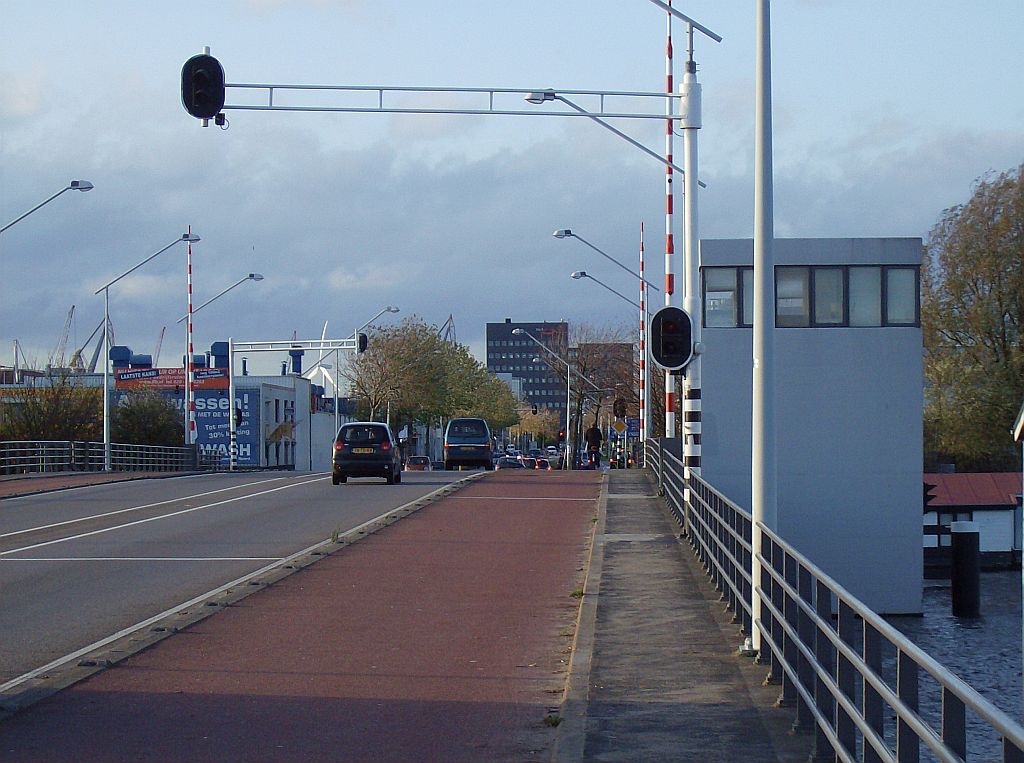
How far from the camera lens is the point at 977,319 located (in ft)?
177

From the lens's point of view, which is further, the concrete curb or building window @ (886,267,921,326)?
building window @ (886,267,921,326)

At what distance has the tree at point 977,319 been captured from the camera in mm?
53875

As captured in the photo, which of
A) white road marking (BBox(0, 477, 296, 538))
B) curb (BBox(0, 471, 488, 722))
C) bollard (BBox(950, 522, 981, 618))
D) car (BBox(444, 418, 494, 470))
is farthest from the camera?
car (BBox(444, 418, 494, 470))

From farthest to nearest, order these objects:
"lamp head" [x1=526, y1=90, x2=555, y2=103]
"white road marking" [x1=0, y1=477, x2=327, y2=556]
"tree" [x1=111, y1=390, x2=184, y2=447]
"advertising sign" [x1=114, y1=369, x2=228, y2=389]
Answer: "advertising sign" [x1=114, y1=369, x2=228, y2=389], "tree" [x1=111, y1=390, x2=184, y2=447], "lamp head" [x1=526, y1=90, x2=555, y2=103], "white road marking" [x1=0, y1=477, x2=327, y2=556]

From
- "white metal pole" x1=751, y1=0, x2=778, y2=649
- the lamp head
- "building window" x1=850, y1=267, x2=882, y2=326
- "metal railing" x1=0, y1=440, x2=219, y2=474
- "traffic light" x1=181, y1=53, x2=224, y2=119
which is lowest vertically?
"metal railing" x1=0, y1=440, x2=219, y2=474

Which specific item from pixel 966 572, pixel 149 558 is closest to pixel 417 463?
pixel 966 572

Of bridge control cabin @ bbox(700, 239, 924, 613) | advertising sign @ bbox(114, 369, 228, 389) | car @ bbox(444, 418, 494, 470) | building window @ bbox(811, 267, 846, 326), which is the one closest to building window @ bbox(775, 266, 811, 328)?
bridge control cabin @ bbox(700, 239, 924, 613)

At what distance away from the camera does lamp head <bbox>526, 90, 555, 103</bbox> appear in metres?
20.3

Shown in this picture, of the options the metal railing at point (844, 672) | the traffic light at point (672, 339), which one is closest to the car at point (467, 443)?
the traffic light at point (672, 339)

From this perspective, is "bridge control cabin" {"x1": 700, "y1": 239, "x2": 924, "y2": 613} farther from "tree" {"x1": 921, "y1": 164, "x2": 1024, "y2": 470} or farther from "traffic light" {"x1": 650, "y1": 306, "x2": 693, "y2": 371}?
"tree" {"x1": 921, "y1": 164, "x2": 1024, "y2": 470}

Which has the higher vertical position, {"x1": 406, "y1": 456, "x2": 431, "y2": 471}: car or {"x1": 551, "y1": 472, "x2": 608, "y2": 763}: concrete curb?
{"x1": 551, "y1": 472, "x2": 608, "y2": 763}: concrete curb

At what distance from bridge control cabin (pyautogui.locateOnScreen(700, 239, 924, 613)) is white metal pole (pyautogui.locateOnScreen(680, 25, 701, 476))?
941cm

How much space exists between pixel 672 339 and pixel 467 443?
122 ft

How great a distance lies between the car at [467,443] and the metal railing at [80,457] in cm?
1028
